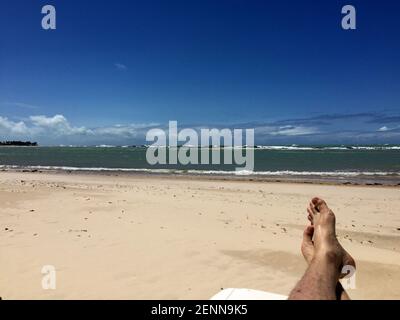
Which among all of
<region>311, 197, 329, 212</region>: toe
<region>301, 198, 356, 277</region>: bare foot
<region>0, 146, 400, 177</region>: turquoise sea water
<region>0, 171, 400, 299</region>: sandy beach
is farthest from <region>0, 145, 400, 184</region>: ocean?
<region>301, 198, 356, 277</region>: bare foot

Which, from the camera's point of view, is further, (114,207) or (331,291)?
(114,207)

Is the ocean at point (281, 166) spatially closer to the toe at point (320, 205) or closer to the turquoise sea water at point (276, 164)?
the turquoise sea water at point (276, 164)

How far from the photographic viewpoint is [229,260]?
480 centimetres

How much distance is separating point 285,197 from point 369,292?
7.40 metres

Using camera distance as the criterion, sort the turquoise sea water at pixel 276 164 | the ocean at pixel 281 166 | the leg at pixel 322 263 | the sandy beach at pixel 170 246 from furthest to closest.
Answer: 1. the turquoise sea water at pixel 276 164
2. the ocean at pixel 281 166
3. the sandy beach at pixel 170 246
4. the leg at pixel 322 263

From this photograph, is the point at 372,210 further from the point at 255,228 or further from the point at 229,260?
the point at 229,260

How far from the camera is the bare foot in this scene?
3.30m

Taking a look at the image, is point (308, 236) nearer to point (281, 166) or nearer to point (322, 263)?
point (322, 263)

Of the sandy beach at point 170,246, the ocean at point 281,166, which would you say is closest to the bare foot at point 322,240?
the sandy beach at point 170,246

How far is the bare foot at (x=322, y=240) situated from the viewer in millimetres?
3299

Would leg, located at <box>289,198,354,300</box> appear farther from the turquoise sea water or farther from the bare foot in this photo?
the turquoise sea water

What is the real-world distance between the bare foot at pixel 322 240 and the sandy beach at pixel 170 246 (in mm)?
575

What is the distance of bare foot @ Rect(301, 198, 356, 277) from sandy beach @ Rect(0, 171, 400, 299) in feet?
1.89
